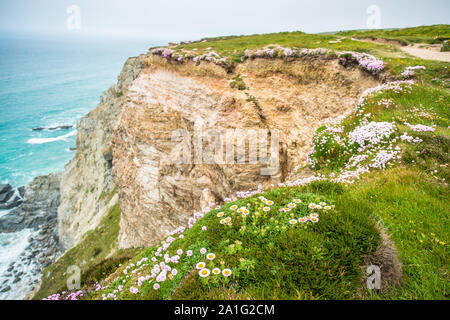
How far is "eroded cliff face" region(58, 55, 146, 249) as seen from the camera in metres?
37.5

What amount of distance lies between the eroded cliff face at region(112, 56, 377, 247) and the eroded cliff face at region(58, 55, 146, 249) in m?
15.3

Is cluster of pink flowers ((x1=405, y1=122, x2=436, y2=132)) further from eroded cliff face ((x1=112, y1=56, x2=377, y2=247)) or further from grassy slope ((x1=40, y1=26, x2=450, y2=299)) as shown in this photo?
eroded cliff face ((x1=112, y1=56, x2=377, y2=247))

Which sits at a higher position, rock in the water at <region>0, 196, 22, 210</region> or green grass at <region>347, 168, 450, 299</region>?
green grass at <region>347, 168, 450, 299</region>

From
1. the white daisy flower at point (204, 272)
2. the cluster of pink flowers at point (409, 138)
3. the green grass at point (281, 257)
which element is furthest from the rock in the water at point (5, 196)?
the cluster of pink flowers at point (409, 138)

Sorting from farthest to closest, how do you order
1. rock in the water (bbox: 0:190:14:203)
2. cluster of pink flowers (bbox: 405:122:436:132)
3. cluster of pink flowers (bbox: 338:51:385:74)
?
1. rock in the water (bbox: 0:190:14:203)
2. cluster of pink flowers (bbox: 338:51:385:74)
3. cluster of pink flowers (bbox: 405:122:436:132)

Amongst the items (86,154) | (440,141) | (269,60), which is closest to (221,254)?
(440,141)

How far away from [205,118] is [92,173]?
1376 inches

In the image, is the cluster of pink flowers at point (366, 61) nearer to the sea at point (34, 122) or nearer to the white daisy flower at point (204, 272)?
the white daisy flower at point (204, 272)

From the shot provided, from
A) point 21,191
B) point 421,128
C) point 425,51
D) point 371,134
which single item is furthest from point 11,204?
point 425,51

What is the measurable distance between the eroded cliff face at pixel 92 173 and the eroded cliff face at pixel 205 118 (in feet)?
50.3

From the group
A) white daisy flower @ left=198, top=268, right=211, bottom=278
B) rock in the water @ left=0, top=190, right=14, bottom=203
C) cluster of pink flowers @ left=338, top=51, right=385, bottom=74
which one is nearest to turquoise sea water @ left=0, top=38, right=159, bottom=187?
rock in the water @ left=0, top=190, right=14, bottom=203

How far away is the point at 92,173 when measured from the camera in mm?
42406

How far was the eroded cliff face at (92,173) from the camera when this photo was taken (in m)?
37.5

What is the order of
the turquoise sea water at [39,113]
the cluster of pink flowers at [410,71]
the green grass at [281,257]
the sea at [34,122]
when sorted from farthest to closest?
the turquoise sea water at [39,113] → the sea at [34,122] → the cluster of pink flowers at [410,71] → the green grass at [281,257]
